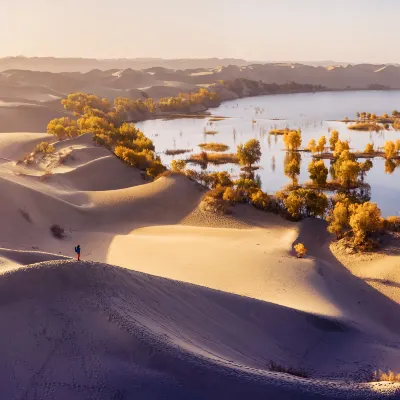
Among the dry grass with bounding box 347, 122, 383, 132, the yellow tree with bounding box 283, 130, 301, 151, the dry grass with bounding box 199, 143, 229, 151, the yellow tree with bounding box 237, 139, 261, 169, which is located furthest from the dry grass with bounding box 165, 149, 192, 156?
the dry grass with bounding box 347, 122, 383, 132

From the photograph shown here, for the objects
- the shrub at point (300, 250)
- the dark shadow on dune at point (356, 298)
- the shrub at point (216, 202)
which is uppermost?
the shrub at point (216, 202)

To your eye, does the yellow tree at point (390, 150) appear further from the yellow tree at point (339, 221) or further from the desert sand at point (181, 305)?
the yellow tree at point (339, 221)

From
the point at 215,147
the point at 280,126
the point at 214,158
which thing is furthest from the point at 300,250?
the point at 280,126

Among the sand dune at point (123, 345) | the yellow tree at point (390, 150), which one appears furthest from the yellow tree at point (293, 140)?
the sand dune at point (123, 345)

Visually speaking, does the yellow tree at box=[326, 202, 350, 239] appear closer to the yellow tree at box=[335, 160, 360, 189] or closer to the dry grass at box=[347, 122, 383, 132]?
the yellow tree at box=[335, 160, 360, 189]

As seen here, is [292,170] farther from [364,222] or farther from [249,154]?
[364,222]

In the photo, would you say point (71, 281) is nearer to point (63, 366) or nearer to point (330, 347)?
point (63, 366)

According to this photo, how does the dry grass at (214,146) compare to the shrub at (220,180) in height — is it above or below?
above
